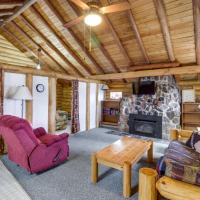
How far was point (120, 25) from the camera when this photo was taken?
4.34 meters

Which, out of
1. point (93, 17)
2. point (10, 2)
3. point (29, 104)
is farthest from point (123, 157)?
point (10, 2)

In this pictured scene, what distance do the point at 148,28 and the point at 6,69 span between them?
395cm

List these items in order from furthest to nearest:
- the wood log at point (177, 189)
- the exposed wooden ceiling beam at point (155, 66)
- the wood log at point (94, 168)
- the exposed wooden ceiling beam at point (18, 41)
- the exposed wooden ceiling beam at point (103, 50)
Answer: the exposed wooden ceiling beam at point (18, 41) → the exposed wooden ceiling beam at point (155, 66) → the exposed wooden ceiling beam at point (103, 50) → the wood log at point (94, 168) → the wood log at point (177, 189)

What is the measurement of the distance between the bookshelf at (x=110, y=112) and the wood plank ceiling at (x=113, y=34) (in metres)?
2.18

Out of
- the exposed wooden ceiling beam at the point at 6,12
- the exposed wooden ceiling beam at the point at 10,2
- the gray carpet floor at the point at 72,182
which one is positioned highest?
the exposed wooden ceiling beam at the point at 6,12

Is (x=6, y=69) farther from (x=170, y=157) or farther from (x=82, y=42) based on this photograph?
(x=170, y=157)

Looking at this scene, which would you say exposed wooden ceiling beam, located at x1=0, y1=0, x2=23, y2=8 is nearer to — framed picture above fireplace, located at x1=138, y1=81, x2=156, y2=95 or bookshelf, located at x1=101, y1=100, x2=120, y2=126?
framed picture above fireplace, located at x1=138, y1=81, x2=156, y2=95

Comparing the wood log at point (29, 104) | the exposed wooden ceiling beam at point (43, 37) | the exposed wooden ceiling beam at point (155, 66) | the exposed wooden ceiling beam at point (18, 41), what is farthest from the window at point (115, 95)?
the wood log at point (29, 104)

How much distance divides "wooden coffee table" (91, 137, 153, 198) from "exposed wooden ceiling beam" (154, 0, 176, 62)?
2.73 meters

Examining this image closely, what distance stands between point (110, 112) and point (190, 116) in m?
3.53

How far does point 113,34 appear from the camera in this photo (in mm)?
4531

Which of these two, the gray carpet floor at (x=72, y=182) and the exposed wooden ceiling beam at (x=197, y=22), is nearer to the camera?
the gray carpet floor at (x=72, y=182)

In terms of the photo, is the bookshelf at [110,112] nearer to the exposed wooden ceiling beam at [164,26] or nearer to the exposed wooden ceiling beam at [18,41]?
the exposed wooden ceiling beam at [164,26]

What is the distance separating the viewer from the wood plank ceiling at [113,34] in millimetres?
3738
